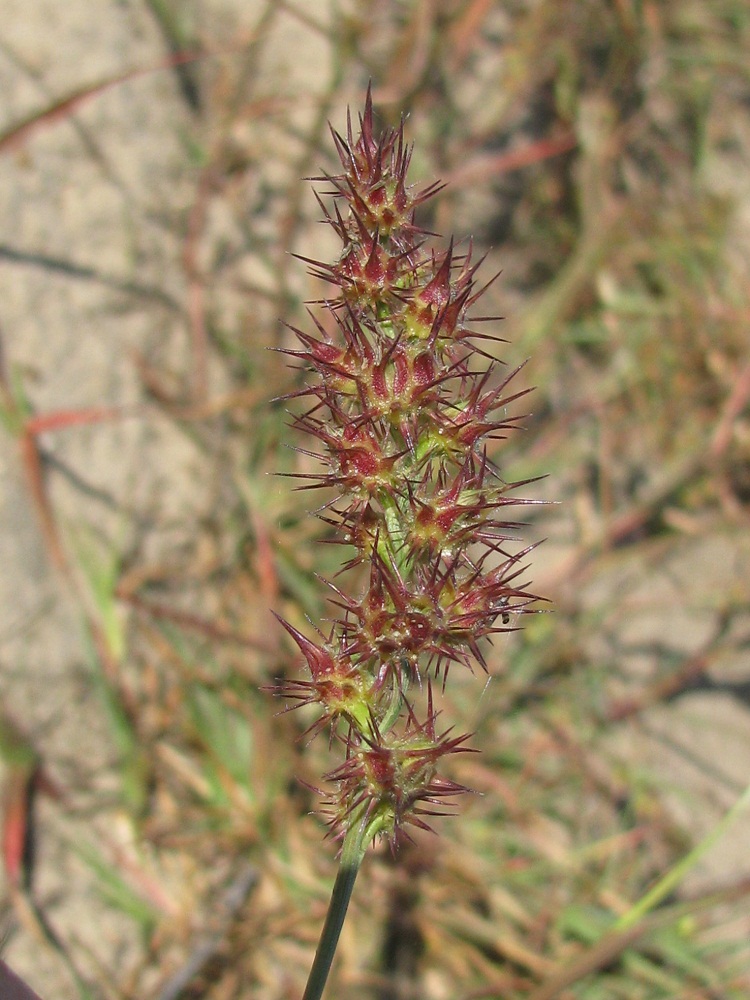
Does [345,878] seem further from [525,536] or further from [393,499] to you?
[525,536]

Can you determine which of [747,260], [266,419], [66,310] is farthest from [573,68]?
[66,310]

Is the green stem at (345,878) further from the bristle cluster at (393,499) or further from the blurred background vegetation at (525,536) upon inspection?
the blurred background vegetation at (525,536)

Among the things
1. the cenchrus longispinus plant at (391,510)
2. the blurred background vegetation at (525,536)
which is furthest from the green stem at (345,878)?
the blurred background vegetation at (525,536)

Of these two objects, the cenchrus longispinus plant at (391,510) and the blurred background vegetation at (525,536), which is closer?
the cenchrus longispinus plant at (391,510)

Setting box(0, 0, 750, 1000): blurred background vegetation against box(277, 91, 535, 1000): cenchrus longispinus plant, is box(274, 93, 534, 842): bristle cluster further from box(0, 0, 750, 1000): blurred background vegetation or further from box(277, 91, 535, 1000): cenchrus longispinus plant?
box(0, 0, 750, 1000): blurred background vegetation

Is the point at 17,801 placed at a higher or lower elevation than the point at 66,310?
lower

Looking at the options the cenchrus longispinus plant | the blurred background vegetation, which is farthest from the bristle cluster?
the blurred background vegetation

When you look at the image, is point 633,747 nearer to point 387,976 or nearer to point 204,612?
point 387,976
